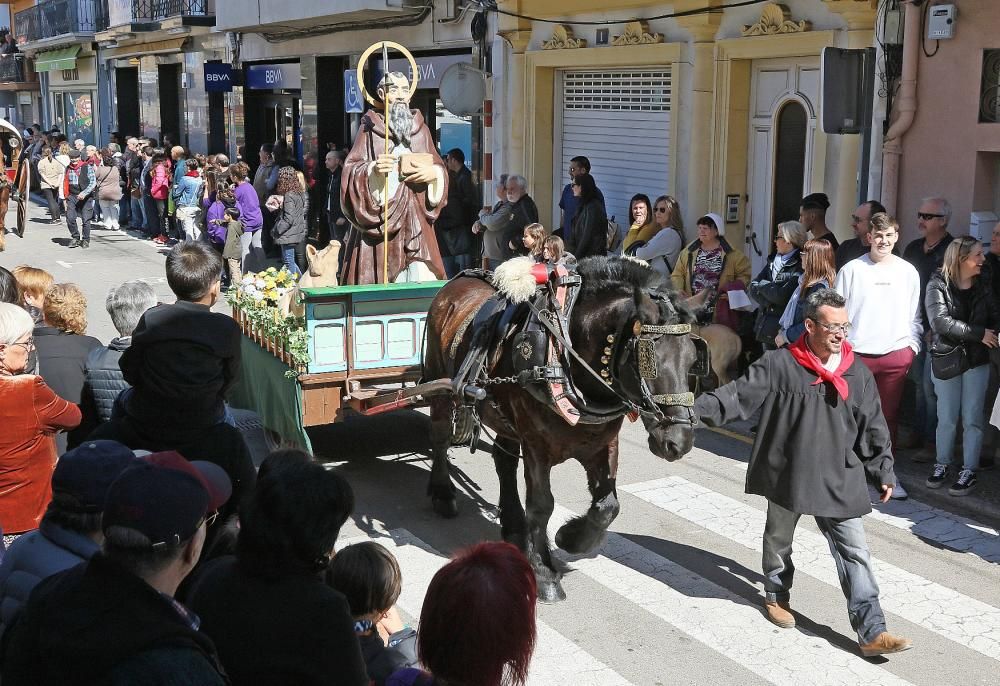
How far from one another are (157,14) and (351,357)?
76.3ft

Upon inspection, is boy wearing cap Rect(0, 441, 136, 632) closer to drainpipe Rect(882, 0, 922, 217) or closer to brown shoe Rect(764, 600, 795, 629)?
brown shoe Rect(764, 600, 795, 629)

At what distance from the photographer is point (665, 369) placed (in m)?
5.09

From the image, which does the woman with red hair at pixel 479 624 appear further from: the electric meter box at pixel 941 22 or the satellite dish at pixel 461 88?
the satellite dish at pixel 461 88

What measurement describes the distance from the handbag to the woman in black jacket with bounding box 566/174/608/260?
492 cm

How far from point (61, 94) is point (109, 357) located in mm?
39837

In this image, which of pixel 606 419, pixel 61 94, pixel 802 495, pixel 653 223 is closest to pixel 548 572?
pixel 606 419

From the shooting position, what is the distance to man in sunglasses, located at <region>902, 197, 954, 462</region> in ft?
26.9

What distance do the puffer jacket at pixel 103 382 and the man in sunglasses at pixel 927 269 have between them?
223 inches

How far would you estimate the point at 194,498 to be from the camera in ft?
8.47

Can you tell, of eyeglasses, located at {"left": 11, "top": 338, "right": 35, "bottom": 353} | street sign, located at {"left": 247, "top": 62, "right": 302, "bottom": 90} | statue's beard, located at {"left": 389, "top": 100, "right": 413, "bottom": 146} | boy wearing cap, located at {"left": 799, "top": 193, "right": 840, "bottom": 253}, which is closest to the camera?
eyeglasses, located at {"left": 11, "top": 338, "right": 35, "bottom": 353}

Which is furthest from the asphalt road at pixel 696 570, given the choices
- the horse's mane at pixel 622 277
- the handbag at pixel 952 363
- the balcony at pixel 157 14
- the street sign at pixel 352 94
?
the balcony at pixel 157 14

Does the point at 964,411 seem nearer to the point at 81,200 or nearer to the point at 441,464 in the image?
the point at 441,464

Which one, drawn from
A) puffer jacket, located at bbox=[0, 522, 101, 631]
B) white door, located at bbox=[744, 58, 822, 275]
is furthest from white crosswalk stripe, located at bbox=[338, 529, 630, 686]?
white door, located at bbox=[744, 58, 822, 275]

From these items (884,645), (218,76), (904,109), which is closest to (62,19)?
(218,76)
